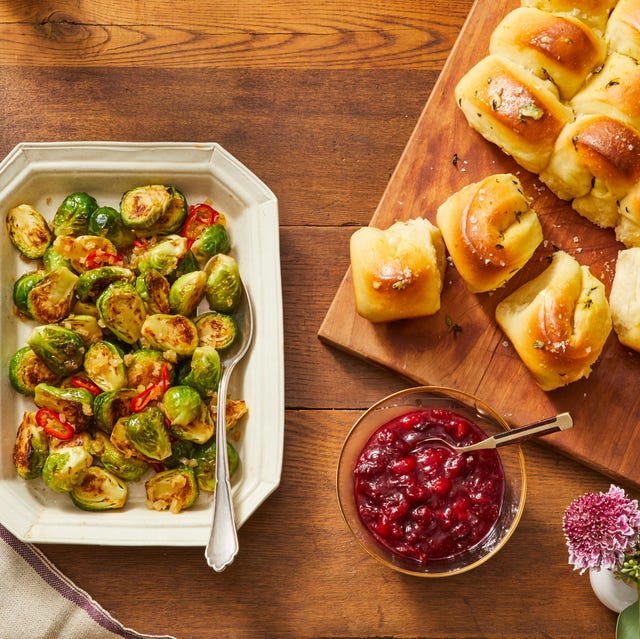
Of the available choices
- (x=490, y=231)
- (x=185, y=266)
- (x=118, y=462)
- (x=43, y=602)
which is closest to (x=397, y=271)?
(x=490, y=231)

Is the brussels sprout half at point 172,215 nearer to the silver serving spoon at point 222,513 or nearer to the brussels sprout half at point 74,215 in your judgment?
the brussels sprout half at point 74,215

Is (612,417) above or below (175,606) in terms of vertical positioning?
above

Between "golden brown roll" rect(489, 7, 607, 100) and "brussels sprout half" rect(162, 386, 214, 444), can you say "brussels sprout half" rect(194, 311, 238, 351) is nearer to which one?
"brussels sprout half" rect(162, 386, 214, 444)

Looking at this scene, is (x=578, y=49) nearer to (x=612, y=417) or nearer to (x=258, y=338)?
(x=612, y=417)

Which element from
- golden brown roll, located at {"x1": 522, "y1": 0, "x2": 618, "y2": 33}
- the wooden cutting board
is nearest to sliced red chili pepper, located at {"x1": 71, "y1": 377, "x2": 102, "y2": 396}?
the wooden cutting board

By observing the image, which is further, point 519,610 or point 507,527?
point 519,610

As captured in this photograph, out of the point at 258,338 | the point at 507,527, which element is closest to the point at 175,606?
the point at 258,338
